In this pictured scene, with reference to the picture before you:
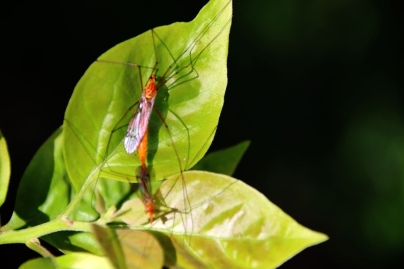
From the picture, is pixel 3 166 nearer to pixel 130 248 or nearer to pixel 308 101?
pixel 130 248

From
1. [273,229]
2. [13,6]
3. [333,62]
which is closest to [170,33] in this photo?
[273,229]

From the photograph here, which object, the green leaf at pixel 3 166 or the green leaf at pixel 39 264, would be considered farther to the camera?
the green leaf at pixel 3 166

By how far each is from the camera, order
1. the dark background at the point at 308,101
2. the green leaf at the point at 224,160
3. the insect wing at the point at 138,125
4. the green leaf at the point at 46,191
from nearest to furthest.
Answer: the insect wing at the point at 138,125
the green leaf at the point at 46,191
the green leaf at the point at 224,160
the dark background at the point at 308,101

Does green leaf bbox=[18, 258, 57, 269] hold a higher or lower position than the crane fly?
lower

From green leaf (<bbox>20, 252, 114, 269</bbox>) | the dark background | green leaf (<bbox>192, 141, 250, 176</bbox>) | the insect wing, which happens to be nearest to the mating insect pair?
the insect wing

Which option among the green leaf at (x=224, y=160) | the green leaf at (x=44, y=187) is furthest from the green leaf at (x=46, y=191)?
the green leaf at (x=224, y=160)

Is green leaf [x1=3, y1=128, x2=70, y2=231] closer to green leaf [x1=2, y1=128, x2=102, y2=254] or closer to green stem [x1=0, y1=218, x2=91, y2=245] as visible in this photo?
green leaf [x1=2, y1=128, x2=102, y2=254]

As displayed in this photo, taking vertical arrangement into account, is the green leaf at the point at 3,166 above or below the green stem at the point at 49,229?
above

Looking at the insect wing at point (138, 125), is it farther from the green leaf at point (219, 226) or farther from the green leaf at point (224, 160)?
the green leaf at point (224, 160)

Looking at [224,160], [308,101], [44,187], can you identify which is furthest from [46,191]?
[308,101]
